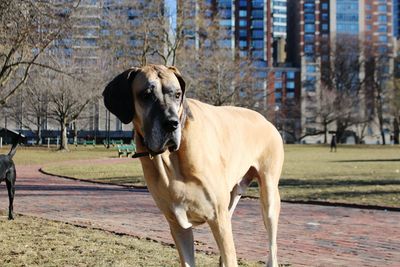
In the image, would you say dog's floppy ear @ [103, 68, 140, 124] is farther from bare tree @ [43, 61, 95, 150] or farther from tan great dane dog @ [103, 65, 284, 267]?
bare tree @ [43, 61, 95, 150]

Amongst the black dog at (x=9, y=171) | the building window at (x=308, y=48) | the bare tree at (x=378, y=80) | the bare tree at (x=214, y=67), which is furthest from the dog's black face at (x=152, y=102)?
the building window at (x=308, y=48)

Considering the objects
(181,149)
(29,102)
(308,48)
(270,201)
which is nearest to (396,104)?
(29,102)

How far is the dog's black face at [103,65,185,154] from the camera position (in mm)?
3129

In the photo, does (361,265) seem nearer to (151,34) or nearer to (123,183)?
(123,183)

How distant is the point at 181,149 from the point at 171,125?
0.36 m

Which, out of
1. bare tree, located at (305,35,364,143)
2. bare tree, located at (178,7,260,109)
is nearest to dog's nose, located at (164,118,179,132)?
bare tree, located at (178,7,260,109)

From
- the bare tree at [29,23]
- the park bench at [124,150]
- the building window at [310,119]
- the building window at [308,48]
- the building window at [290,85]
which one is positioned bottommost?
the building window at [310,119]

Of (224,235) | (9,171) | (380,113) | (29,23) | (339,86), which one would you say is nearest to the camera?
(224,235)

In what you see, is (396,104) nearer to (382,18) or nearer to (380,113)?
(380,113)

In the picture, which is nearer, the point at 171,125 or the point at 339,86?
the point at 171,125

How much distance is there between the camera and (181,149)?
343 centimetres

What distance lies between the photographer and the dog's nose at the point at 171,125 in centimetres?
309

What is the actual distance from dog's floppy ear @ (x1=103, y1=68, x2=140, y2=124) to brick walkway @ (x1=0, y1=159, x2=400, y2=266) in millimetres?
3664

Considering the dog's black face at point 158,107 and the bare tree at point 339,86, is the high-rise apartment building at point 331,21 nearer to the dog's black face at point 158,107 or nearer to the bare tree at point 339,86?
the bare tree at point 339,86
